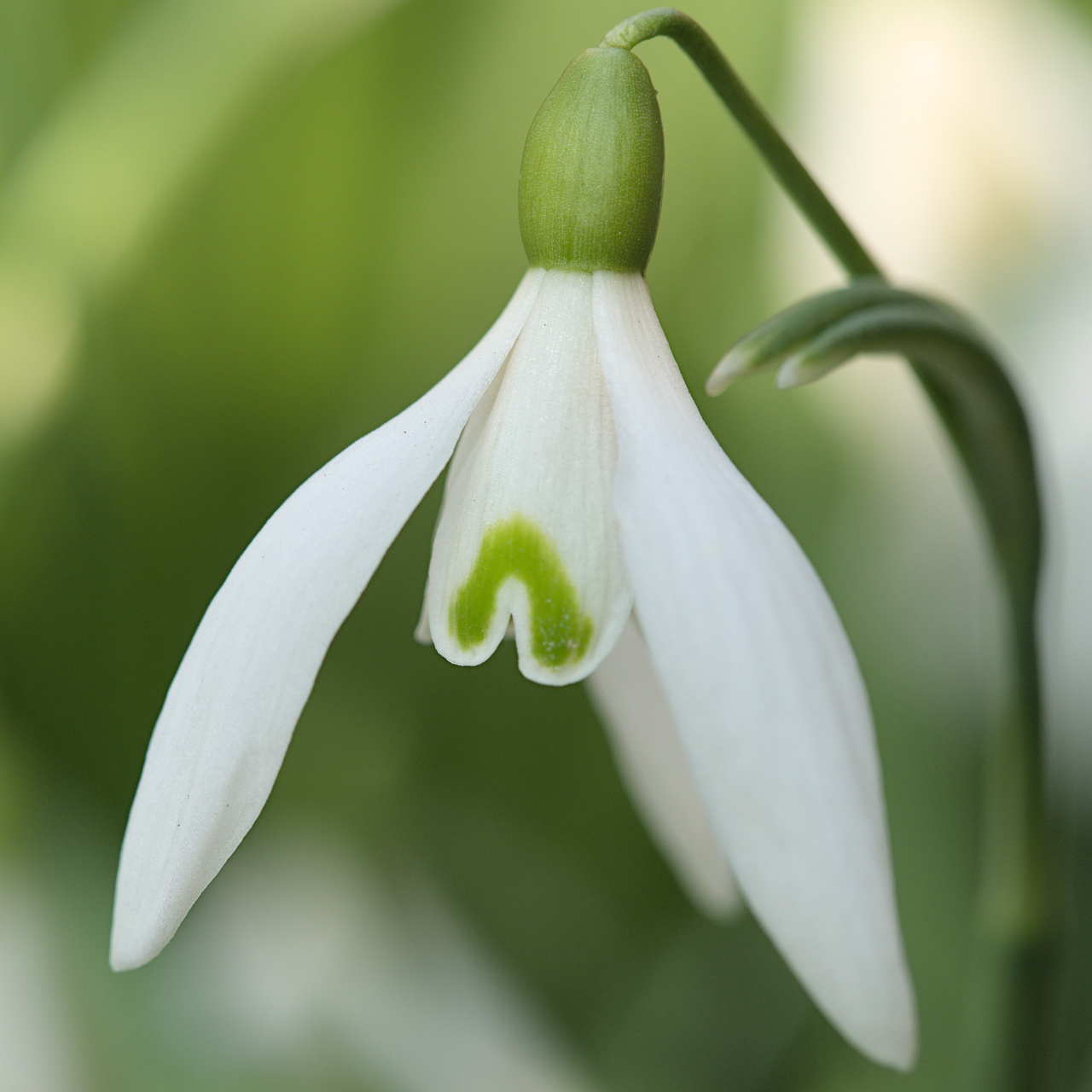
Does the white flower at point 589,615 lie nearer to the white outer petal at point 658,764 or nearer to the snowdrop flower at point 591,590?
the snowdrop flower at point 591,590

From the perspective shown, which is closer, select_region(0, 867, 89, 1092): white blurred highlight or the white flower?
the white flower

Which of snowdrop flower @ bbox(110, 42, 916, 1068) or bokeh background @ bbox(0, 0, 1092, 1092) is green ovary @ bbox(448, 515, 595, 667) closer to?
snowdrop flower @ bbox(110, 42, 916, 1068)

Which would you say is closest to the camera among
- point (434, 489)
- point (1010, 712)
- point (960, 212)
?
point (1010, 712)

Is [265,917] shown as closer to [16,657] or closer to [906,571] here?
[16,657]

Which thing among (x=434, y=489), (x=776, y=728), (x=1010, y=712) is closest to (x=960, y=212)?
(x=434, y=489)

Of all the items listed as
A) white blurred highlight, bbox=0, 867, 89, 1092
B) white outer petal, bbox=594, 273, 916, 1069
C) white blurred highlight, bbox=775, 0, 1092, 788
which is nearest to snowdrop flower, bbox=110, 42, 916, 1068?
white outer petal, bbox=594, 273, 916, 1069

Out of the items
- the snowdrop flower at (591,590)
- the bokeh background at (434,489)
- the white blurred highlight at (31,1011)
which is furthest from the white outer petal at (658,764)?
the white blurred highlight at (31,1011)

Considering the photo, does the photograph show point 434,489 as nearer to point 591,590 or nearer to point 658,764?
point 658,764
